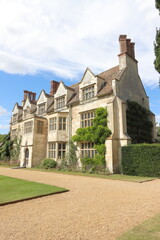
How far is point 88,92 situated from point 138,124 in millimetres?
6528

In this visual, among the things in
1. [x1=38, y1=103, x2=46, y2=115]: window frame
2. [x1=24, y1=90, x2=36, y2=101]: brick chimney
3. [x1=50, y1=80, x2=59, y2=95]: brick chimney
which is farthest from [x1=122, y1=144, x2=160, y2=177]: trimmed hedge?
[x1=24, y1=90, x2=36, y2=101]: brick chimney

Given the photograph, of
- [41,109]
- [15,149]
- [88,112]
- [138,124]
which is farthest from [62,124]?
[15,149]

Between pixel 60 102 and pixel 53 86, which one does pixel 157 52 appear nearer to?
pixel 60 102

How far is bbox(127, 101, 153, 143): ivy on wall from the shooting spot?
16.7 meters

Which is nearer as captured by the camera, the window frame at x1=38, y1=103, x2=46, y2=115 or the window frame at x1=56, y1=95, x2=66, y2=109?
the window frame at x1=56, y1=95, x2=66, y2=109

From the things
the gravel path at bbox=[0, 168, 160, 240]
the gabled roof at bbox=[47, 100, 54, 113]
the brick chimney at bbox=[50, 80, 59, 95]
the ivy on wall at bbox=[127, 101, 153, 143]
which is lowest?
the gravel path at bbox=[0, 168, 160, 240]

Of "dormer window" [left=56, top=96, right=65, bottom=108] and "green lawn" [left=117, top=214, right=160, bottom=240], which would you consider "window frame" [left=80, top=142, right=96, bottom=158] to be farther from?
"green lawn" [left=117, top=214, right=160, bottom=240]

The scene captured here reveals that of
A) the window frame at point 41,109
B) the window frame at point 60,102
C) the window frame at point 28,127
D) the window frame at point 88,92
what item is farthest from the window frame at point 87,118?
the window frame at point 41,109

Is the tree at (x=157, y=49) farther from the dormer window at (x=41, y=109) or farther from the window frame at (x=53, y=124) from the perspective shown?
the dormer window at (x=41, y=109)

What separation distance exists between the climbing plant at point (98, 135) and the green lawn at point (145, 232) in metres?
11.4

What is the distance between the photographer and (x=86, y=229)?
3561 millimetres

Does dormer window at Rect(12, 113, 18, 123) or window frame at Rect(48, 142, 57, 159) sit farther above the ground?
dormer window at Rect(12, 113, 18, 123)

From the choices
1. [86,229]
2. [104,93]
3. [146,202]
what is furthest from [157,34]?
[86,229]

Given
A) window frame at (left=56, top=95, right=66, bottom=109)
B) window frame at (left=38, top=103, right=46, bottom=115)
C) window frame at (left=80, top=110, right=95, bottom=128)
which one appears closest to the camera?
window frame at (left=80, top=110, right=95, bottom=128)
